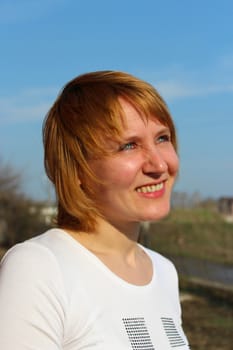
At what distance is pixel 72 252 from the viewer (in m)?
1.59

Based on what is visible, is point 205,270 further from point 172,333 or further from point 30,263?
point 30,263

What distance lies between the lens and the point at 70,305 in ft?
4.77

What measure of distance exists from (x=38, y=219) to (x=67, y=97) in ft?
53.2

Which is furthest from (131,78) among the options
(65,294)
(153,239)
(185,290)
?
(153,239)

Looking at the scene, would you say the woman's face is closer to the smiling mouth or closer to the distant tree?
the smiling mouth

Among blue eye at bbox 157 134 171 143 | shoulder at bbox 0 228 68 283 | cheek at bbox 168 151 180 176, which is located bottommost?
shoulder at bbox 0 228 68 283

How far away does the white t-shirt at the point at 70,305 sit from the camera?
140 cm

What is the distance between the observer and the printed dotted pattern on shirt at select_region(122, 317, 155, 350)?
5.11ft

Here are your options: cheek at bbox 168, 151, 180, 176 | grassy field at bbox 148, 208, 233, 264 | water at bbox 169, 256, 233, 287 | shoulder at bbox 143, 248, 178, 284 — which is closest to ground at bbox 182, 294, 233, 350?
water at bbox 169, 256, 233, 287

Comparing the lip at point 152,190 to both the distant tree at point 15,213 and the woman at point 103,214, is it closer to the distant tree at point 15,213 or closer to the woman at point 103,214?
the woman at point 103,214

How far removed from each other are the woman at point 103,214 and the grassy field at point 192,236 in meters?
12.1

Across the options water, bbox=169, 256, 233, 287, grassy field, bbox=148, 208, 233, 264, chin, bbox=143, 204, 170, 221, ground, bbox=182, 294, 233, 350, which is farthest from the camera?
grassy field, bbox=148, 208, 233, 264

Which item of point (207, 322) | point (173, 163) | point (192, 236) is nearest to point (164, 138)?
point (173, 163)

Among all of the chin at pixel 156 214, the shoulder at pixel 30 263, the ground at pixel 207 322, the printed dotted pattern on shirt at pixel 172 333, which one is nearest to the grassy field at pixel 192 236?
the ground at pixel 207 322
